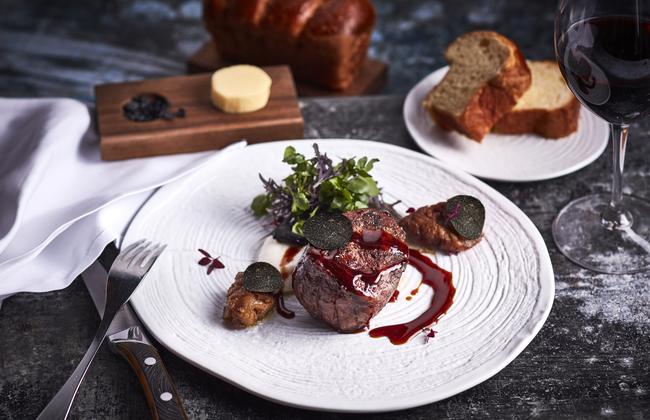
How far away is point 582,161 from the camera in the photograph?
2982 millimetres

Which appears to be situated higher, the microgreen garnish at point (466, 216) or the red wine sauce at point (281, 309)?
the microgreen garnish at point (466, 216)

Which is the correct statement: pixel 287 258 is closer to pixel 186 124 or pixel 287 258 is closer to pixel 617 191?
pixel 186 124

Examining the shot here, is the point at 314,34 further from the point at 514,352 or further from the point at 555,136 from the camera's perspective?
the point at 514,352

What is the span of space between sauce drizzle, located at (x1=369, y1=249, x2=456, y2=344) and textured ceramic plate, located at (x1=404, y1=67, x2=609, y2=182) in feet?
1.93

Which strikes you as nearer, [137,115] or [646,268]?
[646,268]

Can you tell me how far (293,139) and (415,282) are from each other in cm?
95

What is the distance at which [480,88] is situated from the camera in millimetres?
3141

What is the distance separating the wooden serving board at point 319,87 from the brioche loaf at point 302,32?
0.13 feet

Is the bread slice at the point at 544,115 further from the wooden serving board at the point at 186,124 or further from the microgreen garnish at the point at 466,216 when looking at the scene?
the wooden serving board at the point at 186,124

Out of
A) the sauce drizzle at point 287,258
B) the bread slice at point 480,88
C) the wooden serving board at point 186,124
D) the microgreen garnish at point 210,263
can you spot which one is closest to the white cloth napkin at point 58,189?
the wooden serving board at point 186,124

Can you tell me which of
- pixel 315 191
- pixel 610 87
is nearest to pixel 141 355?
pixel 315 191

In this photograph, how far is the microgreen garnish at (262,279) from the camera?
7.38ft

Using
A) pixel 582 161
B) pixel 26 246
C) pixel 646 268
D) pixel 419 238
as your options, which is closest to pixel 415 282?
pixel 419 238

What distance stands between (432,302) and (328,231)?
42cm
